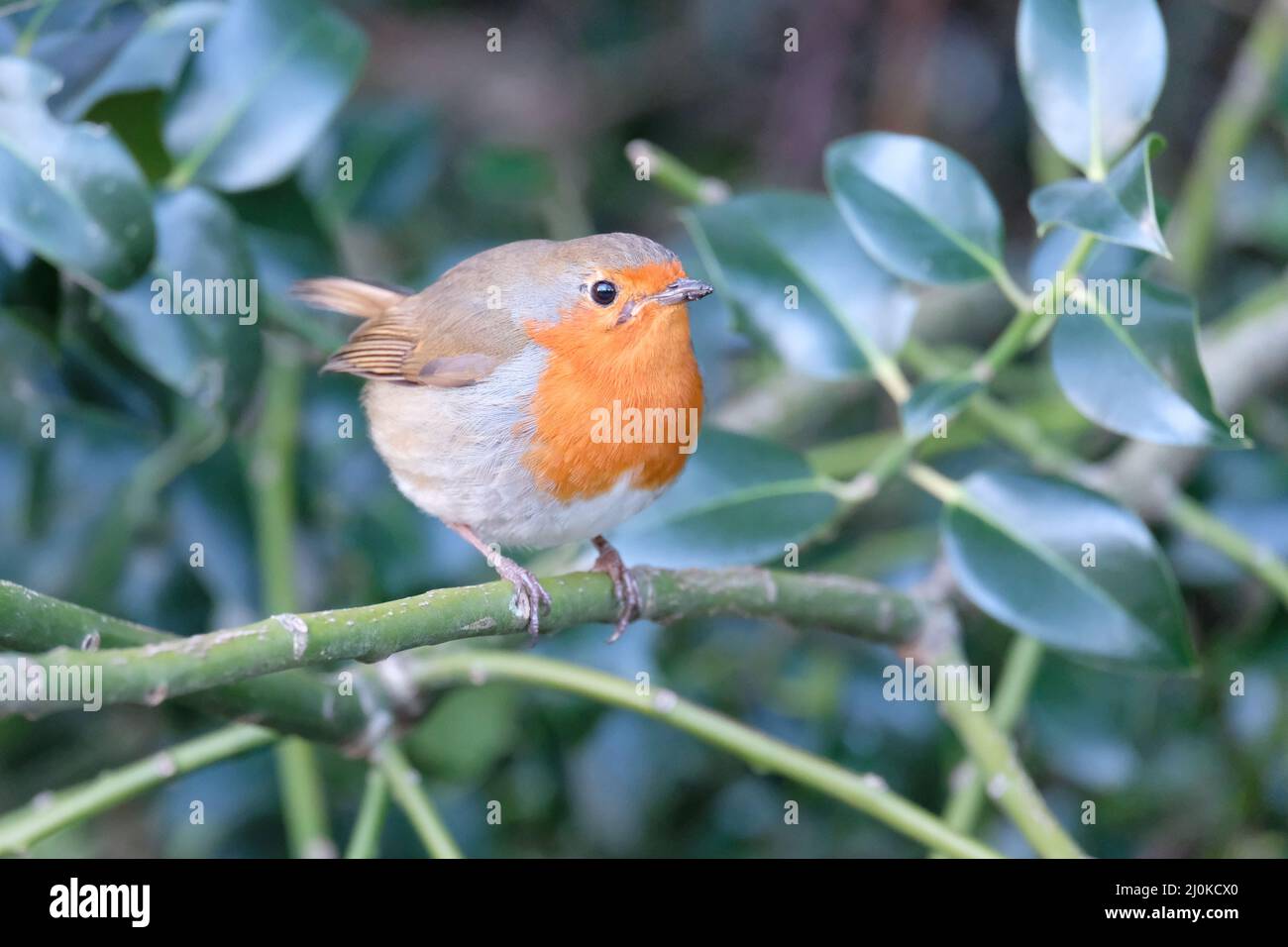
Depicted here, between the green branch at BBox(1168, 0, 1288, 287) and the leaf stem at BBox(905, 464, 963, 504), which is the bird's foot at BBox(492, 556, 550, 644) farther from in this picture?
the green branch at BBox(1168, 0, 1288, 287)

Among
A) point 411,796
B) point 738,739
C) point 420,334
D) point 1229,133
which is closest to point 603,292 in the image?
point 420,334

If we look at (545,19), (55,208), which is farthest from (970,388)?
(545,19)

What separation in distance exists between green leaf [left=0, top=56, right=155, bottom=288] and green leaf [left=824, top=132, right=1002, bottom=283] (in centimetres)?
107

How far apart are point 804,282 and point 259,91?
1.01 m

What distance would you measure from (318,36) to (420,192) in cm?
109

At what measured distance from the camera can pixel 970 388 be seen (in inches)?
84.7

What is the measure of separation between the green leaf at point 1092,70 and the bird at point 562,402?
585 mm

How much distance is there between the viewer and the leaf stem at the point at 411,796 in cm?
203

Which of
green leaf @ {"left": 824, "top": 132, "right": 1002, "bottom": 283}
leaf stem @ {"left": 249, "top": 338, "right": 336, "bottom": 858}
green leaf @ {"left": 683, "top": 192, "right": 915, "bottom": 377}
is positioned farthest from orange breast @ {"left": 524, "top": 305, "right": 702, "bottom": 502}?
leaf stem @ {"left": 249, "top": 338, "right": 336, "bottom": 858}

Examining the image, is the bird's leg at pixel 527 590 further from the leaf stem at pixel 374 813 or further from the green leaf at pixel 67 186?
the green leaf at pixel 67 186

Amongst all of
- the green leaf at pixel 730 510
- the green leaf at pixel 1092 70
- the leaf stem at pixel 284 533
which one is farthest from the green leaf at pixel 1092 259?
the leaf stem at pixel 284 533

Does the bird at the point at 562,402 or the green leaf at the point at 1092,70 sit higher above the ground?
the green leaf at the point at 1092,70

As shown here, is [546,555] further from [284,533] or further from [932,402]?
[932,402]
